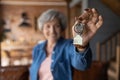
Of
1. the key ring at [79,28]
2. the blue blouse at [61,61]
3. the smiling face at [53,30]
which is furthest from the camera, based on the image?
the smiling face at [53,30]

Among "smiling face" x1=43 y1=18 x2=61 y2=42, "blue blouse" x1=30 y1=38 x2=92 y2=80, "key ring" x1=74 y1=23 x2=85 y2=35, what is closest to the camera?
"key ring" x1=74 y1=23 x2=85 y2=35

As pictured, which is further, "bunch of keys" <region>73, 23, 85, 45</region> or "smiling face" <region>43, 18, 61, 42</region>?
"smiling face" <region>43, 18, 61, 42</region>

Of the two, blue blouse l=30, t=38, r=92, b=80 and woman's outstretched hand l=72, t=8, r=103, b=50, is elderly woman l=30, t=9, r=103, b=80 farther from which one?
woman's outstretched hand l=72, t=8, r=103, b=50

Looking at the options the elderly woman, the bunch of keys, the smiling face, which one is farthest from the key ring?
the smiling face

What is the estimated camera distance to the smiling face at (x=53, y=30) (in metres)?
1.15

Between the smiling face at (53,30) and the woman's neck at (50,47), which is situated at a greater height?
the smiling face at (53,30)

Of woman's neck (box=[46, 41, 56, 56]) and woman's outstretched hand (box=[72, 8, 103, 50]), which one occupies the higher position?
woman's outstretched hand (box=[72, 8, 103, 50])

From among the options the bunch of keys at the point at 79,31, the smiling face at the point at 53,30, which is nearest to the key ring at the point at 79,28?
the bunch of keys at the point at 79,31

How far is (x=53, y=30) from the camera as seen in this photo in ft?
3.76

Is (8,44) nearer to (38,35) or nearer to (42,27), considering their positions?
(38,35)

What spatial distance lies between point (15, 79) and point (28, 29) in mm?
5524

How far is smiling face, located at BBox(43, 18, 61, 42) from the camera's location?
3.77 feet

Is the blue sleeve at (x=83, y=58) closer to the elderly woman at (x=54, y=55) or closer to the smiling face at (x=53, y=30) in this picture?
the elderly woman at (x=54, y=55)

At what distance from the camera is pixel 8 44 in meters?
6.16
